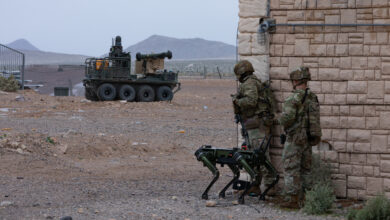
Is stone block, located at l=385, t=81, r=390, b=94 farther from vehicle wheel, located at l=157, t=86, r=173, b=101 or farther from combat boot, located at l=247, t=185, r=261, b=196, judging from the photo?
vehicle wheel, located at l=157, t=86, r=173, b=101

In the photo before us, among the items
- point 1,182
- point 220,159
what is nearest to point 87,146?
point 1,182

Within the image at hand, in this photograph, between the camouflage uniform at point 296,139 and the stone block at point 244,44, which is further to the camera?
the stone block at point 244,44

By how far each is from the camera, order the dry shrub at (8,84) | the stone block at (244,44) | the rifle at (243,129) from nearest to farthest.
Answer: the rifle at (243,129)
the stone block at (244,44)
the dry shrub at (8,84)

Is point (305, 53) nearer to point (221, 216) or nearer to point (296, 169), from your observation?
point (296, 169)

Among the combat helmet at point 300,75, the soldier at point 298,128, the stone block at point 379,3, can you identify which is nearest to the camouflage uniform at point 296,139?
the soldier at point 298,128

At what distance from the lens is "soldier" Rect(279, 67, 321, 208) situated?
21.6 feet

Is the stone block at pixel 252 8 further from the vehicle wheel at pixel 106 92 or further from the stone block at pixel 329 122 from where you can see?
the vehicle wheel at pixel 106 92

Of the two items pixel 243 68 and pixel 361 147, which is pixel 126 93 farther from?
pixel 361 147

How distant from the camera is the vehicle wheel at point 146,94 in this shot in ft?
81.0

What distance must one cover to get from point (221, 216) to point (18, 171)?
3.94 m

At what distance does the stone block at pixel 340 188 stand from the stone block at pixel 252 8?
2269 mm

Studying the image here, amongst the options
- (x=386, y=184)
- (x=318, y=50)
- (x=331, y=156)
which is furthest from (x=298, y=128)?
(x=386, y=184)

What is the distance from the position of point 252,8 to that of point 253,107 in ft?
4.32

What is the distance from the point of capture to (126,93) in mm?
24562
